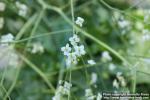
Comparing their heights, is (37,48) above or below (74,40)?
above

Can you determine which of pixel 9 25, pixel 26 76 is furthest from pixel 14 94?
pixel 9 25

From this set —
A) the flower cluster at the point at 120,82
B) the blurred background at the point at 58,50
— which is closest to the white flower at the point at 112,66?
the blurred background at the point at 58,50

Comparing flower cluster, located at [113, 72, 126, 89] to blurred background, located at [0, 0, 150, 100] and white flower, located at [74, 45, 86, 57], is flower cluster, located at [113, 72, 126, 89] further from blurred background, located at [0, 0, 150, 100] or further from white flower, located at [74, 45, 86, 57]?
white flower, located at [74, 45, 86, 57]

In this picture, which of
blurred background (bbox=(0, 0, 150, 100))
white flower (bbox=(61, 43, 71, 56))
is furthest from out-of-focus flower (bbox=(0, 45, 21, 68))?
white flower (bbox=(61, 43, 71, 56))

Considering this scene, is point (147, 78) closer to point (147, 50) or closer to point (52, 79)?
point (147, 50)

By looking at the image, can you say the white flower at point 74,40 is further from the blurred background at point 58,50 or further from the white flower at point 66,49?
the blurred background at point 58,50

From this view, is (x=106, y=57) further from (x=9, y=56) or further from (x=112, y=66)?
(x=9, y=56)

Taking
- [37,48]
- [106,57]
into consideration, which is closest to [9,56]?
[37,48]

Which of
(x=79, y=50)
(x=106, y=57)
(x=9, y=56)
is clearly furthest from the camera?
(x=106, y=57)

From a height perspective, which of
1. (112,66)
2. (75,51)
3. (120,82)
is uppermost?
(112,66)
